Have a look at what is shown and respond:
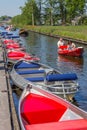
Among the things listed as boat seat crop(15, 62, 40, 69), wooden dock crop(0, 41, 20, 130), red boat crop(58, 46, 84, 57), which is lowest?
red boat crop(58, 46, 84, 57)

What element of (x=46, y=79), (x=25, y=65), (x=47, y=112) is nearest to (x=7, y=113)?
(x=47, y=112)

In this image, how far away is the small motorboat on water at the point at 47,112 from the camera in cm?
998

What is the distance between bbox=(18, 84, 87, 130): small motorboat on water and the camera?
9.98 m

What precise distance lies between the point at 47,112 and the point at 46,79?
15.6 feet

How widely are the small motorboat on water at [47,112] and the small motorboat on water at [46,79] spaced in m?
2.81

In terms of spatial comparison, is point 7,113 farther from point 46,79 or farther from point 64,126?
point 46,79

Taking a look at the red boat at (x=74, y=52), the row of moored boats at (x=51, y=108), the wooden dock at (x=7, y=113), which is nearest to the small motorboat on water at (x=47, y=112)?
the row of moored boats at (x=51, y=108)

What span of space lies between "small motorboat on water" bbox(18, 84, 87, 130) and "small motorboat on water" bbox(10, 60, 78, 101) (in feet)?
9.22

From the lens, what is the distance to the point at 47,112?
1126 centimetres

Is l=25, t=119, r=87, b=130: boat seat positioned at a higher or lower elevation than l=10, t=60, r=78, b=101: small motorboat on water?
higher

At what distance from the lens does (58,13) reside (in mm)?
111750

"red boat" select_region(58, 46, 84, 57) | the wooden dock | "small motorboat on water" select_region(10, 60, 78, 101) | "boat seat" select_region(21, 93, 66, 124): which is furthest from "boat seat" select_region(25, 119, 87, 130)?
"red boat" select_region(58, 46, 84, 57)

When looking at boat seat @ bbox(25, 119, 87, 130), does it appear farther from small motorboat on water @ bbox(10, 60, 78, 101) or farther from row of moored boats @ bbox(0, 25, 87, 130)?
small motorboat on water @ bbox(10, 60, 78, 101)

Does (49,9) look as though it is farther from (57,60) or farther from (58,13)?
(57,60)
